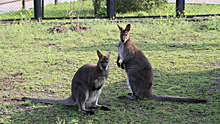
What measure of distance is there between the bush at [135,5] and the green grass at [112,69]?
6.70 ft

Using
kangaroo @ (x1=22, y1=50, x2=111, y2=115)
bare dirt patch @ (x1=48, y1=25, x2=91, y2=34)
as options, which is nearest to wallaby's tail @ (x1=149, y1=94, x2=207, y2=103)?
kangaroo @ (x1=22, y1=50, x2=111, y2=115)

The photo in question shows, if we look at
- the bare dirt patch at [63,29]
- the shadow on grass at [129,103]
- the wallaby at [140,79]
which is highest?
the bare dirt patch at [63,29]

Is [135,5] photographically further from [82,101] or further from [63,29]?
[82,101]

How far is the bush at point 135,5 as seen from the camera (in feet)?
39.4

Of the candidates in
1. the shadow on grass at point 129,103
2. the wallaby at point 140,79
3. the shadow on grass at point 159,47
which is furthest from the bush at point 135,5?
the wallaby at point 140,79

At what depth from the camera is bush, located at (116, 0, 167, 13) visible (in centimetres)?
1202

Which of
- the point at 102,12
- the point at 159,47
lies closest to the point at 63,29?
the point at 159,47

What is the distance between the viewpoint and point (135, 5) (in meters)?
12.8

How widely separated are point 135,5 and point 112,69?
7070 mm

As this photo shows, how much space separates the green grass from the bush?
6.70 ft

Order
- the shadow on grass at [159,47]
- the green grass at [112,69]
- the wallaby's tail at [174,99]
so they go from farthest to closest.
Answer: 1. the shadow on grass at [159,47]
2. the wallaby's tail at [174,99]
3. the green grass at [112,69]

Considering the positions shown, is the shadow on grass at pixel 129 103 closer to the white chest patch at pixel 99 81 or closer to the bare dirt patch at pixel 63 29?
the white chest patch at pixel 99 81

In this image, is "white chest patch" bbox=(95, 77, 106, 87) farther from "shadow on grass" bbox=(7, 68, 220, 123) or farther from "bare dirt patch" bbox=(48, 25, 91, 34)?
"bare dirt patch" bbox=(48, 25, 91, 34)

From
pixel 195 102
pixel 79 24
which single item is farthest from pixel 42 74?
pixel 79 24
